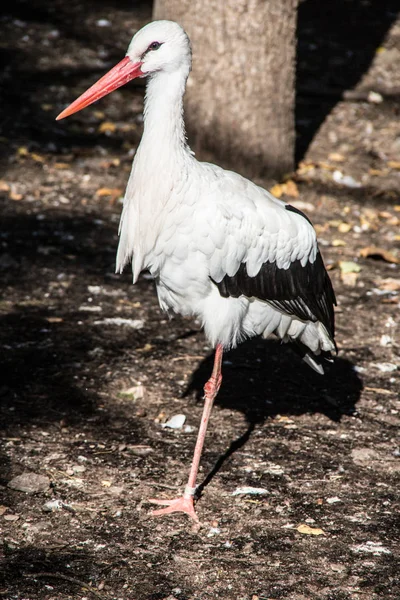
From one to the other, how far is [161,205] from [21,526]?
1.61m

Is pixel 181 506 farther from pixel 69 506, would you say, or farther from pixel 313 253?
pixel 313 253

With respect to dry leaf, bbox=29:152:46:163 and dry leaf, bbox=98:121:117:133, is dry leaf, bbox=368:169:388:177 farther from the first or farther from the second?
dry leaf, bbox=29:152:46:163

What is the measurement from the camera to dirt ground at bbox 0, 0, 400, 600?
3779mm

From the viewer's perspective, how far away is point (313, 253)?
464cm

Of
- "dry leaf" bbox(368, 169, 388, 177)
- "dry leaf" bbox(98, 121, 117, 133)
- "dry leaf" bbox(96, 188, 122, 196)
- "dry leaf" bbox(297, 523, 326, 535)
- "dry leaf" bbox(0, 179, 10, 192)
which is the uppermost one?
"dry leaf" bbox(368, 169, 388, 177)

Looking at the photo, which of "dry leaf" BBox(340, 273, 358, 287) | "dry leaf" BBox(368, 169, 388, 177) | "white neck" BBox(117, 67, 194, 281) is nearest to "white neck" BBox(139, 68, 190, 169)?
"white neck" BBox(117, 67, 194, 281)

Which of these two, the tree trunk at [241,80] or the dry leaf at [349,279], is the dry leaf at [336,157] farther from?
the dry leaf at [349,279]

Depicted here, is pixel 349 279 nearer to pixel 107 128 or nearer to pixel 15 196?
pixel 15 196

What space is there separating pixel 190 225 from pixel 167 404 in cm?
145

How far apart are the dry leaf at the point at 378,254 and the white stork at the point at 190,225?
254 centimetres

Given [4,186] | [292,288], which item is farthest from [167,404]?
[4,186]

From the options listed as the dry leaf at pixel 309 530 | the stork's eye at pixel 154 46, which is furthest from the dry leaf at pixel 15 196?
the dry leaf at pixel 309 530

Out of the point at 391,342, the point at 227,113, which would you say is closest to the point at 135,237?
the point at 391,342

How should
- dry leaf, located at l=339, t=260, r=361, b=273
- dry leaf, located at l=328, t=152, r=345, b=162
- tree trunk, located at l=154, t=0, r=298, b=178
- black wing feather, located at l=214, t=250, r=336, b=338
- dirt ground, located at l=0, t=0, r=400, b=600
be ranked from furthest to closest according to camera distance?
dry leaf, located at l=328, t=152, r=345, b=162
tree trunk, located at l=154, t=0, r=298, b=178
dry leaf, located at l=339, t=260, r=361, b=273
black wing feather, located at l=214, t=250, r=336, b=338
dirt ground, located at l=0, t=0, r=400, b=600
